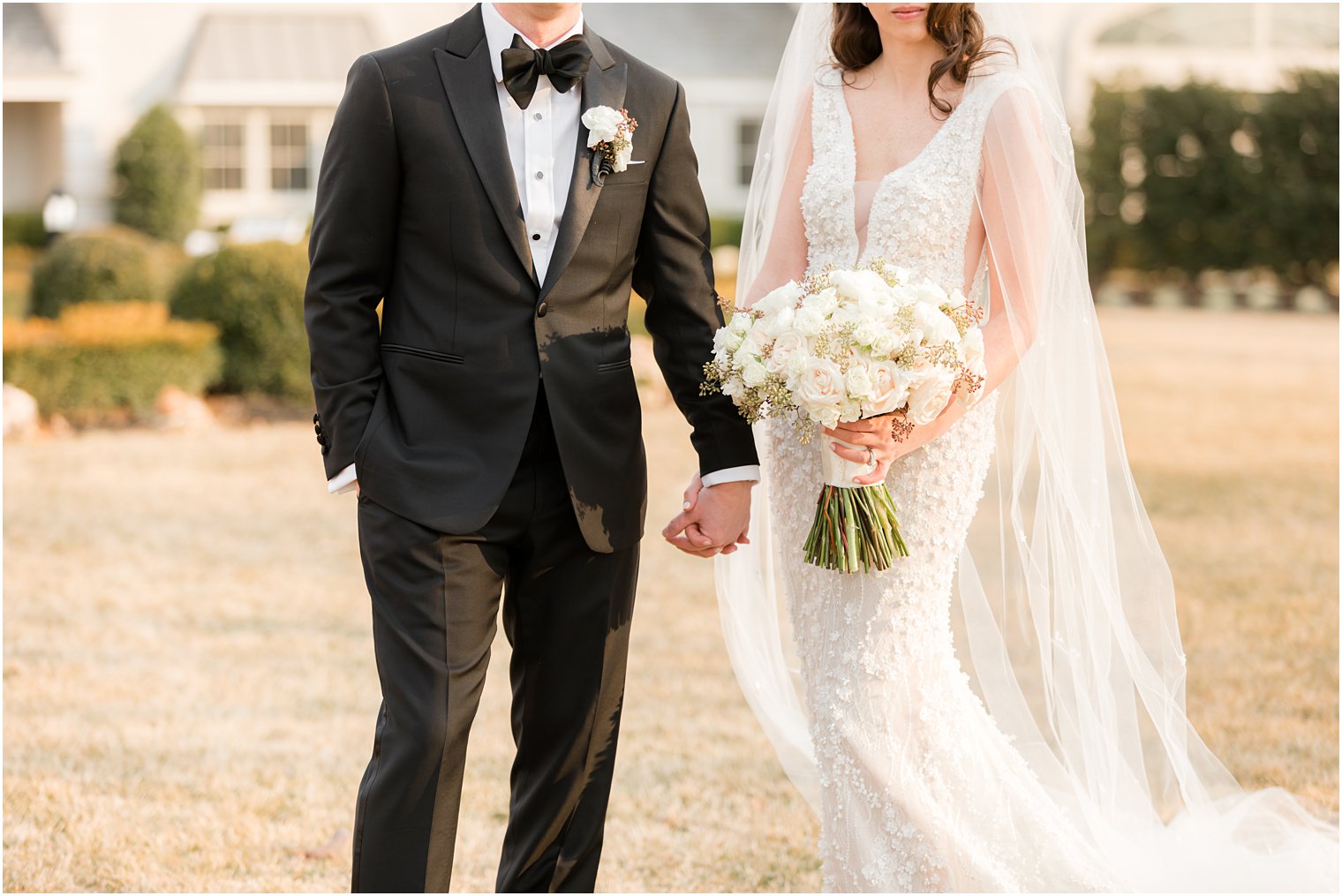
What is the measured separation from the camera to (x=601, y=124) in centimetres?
285

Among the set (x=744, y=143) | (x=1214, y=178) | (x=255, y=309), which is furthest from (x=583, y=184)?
(x=744, y=143)

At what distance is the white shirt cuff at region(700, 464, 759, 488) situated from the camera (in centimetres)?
323

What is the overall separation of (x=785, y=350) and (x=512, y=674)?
1046 millimetres

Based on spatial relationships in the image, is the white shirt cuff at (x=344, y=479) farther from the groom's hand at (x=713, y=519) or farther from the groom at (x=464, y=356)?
the groom's hand at (x=713, y=519)

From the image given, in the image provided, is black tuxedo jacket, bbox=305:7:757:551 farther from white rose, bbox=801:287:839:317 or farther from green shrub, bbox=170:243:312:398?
green shrub, bbox=170:243:312:398

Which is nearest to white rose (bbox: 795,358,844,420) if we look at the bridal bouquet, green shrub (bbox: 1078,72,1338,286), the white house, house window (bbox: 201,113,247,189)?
the bridal bouquet

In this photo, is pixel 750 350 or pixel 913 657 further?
pixel 913 657

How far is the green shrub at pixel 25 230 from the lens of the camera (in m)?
25.1

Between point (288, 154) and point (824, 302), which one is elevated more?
point (824, 302)

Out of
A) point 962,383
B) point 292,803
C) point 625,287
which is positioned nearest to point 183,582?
point 292,803

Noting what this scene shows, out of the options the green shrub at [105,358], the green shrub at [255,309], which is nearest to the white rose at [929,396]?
the green shrub at [255,309]

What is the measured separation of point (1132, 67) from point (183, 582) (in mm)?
25735

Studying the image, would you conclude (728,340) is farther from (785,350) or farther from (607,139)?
(607,139)

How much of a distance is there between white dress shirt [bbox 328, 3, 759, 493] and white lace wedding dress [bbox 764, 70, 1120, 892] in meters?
0.73
